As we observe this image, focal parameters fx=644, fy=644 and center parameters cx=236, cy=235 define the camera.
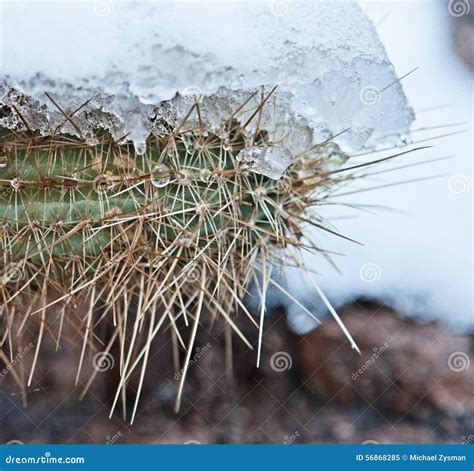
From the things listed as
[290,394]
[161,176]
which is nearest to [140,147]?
[161,176]

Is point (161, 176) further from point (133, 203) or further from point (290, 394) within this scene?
point (290, 394)

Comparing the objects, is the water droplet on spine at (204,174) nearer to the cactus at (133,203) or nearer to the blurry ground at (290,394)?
the cactus at (133,203)

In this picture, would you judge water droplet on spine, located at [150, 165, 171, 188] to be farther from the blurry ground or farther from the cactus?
the blurry ground

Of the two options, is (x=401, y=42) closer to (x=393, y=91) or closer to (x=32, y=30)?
(x=393, y=91)

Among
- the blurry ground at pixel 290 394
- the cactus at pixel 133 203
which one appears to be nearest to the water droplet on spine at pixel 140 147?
the cactus at pixel 133 203

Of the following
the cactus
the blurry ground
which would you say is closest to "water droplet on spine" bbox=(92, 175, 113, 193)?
the cactus
